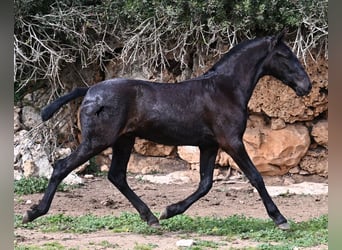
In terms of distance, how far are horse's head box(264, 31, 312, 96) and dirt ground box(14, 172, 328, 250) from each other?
4.69 feet

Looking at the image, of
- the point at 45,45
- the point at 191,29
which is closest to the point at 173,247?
the point at 191,29

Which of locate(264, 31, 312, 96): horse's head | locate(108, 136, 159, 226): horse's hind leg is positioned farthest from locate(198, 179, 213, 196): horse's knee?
locate(264, 31, 312, 96): horse's head

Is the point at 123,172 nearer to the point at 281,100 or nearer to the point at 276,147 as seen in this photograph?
the point at 276,147

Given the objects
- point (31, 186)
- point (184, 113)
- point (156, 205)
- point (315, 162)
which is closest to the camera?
point (184, 113)

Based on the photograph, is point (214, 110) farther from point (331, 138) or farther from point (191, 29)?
point (331, 138)

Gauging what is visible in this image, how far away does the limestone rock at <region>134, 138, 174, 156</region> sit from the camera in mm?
7688

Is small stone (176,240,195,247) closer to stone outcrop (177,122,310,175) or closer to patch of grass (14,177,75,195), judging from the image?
patch of grass (14,177,75,195)

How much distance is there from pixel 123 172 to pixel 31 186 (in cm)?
234

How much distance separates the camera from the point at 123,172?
4.60 meters

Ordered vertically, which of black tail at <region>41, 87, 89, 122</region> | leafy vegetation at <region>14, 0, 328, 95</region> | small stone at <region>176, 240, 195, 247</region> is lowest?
A: small stone at <region>176, 240, 195, 247</region>

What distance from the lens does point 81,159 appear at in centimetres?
423

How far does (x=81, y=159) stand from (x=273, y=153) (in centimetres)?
373

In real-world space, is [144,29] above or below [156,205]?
above

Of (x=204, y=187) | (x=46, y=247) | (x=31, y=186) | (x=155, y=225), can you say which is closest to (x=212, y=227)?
(x=204, y=187)
